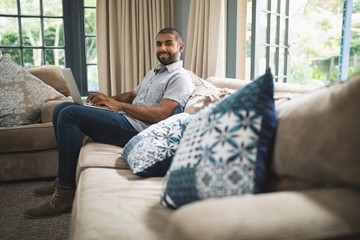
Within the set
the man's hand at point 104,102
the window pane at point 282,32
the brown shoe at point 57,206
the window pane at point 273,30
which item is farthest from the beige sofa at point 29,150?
the window pane at point 282,32

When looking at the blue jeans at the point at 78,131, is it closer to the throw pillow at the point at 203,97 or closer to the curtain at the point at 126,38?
the throw pillow at the point at 203,97

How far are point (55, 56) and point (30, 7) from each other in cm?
57

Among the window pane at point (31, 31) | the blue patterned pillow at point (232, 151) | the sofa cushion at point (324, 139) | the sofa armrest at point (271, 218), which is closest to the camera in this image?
the sofa armrest at point (271, 218)

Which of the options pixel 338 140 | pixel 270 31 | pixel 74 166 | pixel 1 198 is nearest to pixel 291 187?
pixel 338 140

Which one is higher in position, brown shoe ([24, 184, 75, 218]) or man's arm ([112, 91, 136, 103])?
man's arm ([112, 91, 136, 103])

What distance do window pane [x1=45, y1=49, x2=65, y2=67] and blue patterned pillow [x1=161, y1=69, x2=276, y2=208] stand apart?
3.40 m

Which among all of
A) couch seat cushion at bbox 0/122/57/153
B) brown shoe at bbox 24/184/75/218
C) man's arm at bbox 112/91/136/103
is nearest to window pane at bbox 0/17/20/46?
couch seat cushion at bbox 0/122/57/153

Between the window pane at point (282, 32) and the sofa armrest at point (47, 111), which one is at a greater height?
the window pane at point (282, 32)

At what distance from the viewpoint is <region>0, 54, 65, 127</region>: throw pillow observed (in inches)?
109

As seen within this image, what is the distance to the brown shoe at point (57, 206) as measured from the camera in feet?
6.48

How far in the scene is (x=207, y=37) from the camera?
323 centimetres

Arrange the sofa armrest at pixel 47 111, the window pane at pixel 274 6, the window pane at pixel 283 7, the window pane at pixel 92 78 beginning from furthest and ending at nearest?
the window pane at pixel 92 78, the window pane at pixel 283 7, the window pane at pixel 274 6, the sofa armrest at pixel 47 111

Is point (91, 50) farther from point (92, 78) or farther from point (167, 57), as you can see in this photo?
point (167, 57)

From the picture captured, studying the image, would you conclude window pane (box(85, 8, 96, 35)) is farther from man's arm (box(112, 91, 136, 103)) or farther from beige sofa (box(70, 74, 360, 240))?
beige sofa (box(70, 74, 360, 240))
